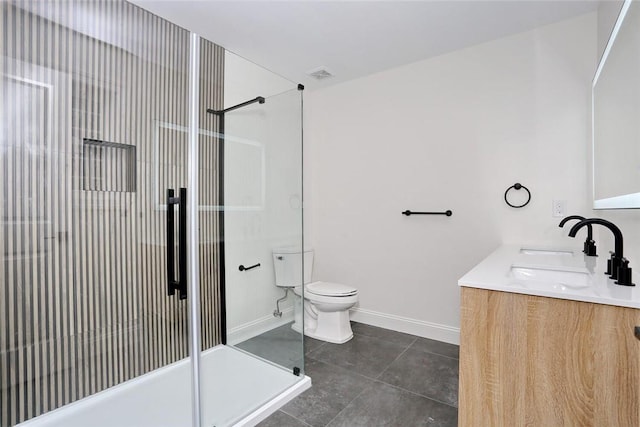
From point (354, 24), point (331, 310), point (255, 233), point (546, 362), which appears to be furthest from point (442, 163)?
point (546, 362)

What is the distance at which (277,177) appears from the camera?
2129 mm

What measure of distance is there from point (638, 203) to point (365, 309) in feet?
7.44

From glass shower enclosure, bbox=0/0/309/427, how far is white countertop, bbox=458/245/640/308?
4.19 ft

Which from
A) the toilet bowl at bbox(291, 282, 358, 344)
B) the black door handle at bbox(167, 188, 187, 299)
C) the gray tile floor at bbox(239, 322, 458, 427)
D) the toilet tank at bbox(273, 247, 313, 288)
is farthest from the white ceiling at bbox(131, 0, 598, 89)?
the gray tile floor at bbox(239, 322, 458, 427)

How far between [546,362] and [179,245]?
148 cm

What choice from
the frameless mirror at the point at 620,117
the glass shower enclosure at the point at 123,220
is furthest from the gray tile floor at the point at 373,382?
the frameless mirror at the point at 620,117

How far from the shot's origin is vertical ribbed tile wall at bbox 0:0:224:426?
1.15 m

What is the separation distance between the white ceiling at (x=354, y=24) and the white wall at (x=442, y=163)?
196 millimetres

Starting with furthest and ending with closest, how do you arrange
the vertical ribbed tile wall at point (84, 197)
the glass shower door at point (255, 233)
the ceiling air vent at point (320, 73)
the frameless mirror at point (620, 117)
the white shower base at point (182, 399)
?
1. the ceiling air vent at point (320, 73)
2. the glass shower door at point (255, 233)
3. the white shower base at point (182, 399)
4. the frameless mirror at point (620, 117)
5. the vertical ribbed tile wall at point (84, 197)

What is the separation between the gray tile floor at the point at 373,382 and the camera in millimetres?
1712

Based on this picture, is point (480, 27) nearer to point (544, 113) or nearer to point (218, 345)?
point (544, 113)

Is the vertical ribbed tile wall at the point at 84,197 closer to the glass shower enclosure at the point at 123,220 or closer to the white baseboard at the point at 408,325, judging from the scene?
the glass shower enclosure at the point at 123,220

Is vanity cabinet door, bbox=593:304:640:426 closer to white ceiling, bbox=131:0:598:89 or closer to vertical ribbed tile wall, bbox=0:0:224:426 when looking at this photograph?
vertical ribbed tile wall, bbox=0:0:224:426

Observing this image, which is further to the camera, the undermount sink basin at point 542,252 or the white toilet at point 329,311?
the white toilet at point 329,311
